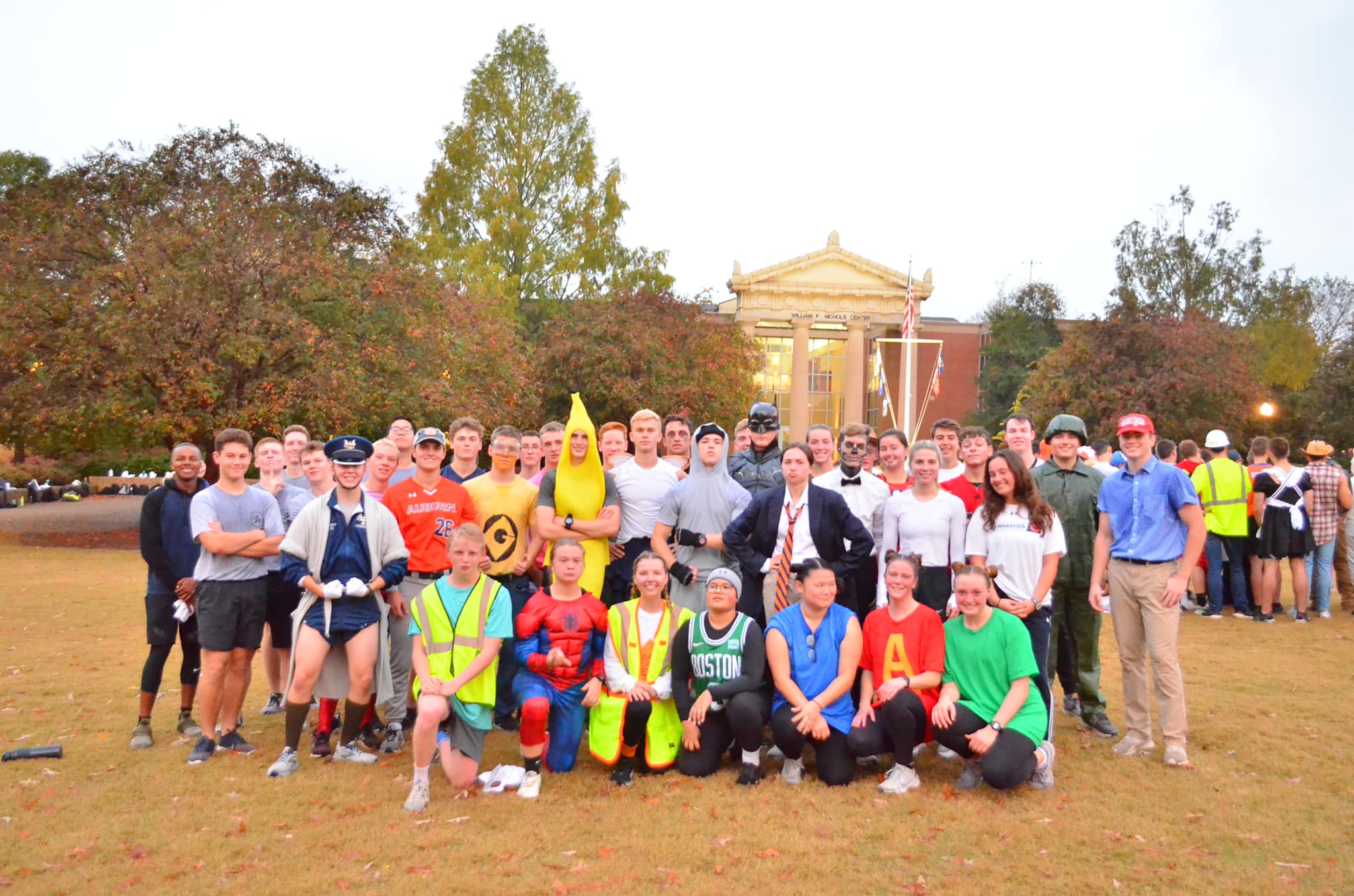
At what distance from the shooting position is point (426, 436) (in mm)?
6406

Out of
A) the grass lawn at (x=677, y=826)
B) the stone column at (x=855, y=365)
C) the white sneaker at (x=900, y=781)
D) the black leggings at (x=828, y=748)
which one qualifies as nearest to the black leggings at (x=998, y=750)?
the grass lawn at (x=677, y=826)

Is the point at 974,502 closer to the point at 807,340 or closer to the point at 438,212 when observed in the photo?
the point at 438,212

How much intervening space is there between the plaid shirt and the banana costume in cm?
928

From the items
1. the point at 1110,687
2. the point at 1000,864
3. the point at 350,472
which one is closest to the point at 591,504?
the point at 350,472

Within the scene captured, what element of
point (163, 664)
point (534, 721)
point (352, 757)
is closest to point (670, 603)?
point (534, 721)

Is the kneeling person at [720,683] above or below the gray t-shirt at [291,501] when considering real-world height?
below

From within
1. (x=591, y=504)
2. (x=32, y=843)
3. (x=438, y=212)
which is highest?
(x=438, y=212)

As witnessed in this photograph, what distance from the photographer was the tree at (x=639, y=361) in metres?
29.7

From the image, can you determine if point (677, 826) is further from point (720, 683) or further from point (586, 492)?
point (586, 492)

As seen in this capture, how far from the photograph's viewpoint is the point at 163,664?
6.57m

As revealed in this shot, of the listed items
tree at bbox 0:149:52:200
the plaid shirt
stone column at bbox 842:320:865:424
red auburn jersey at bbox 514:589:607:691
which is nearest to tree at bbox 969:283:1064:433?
stone column at bbox 842:320:865:424

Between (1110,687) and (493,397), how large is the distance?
16.9 metres

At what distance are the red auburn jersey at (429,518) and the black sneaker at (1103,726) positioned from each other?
442cm

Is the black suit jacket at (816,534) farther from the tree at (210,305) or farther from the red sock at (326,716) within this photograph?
the tree at (210,305)
